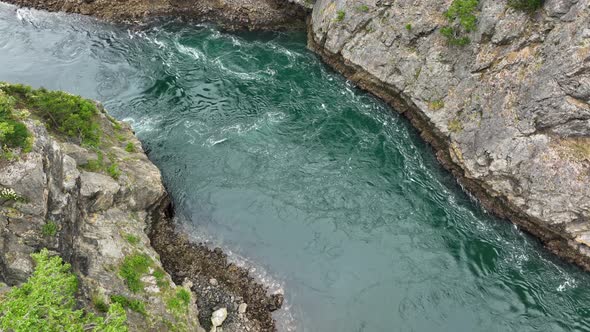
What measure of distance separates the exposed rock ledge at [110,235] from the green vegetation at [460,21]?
A: 2537 cm

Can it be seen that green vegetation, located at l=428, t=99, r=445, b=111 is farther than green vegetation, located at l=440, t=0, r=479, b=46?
Yes

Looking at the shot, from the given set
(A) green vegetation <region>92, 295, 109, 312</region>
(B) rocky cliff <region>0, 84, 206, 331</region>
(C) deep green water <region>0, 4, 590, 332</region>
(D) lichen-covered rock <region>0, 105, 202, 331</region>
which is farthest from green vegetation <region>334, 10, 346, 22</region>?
(A) green vegetation <region>92, 295, 109, 312</region>

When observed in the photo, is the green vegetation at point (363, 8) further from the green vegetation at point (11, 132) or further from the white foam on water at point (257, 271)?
the green vegetation at point (11, 132)

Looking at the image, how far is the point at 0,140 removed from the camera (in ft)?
61.8

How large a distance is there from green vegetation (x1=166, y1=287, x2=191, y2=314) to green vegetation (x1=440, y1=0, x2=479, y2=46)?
1121 inches

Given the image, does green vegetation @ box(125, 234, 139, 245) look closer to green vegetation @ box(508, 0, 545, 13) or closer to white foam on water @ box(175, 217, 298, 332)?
white foam on water @ box(175, 217, 298, 332)

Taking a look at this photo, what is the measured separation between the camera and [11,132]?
1909 centimetres

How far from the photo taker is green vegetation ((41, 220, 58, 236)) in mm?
18406

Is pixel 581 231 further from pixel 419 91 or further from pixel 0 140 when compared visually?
pixel 0 140

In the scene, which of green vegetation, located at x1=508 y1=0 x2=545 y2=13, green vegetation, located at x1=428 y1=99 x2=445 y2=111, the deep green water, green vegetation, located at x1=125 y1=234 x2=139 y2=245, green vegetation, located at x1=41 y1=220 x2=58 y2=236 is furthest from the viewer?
green vegetation, located at x1=428 y1=99 x2=445 y2=111

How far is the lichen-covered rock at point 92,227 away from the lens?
59.8 ft

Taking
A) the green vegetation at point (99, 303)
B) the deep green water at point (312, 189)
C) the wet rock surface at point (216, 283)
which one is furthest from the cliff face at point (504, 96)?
the green vegetation at point (99, 303)

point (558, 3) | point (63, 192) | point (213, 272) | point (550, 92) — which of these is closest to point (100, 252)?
point (63, 192)

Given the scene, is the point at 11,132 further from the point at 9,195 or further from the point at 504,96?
the point at 504,96
